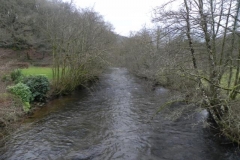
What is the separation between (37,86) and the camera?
16250 mm

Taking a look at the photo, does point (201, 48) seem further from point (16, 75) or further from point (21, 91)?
point (16, 75)

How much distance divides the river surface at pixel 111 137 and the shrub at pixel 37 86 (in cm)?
161

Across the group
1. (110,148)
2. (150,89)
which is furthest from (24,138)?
(150,89)

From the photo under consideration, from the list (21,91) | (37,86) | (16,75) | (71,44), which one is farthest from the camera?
(71,44)

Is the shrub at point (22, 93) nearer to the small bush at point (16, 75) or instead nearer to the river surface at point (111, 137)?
the river surface at point (111, 137)

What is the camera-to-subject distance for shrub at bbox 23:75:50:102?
52.6ft

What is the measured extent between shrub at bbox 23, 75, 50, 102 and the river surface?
5.29 feet

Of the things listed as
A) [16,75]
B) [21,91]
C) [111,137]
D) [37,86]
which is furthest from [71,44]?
[111,137]

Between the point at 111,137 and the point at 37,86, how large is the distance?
869 cm

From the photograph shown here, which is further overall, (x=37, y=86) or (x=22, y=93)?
(x=37, y=86)

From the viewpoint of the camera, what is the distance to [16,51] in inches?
1570

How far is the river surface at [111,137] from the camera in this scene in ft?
28.3

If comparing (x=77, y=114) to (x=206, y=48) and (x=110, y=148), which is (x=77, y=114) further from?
(x=206, y=48)

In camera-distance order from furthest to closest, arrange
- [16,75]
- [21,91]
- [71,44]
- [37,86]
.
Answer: [71,44] → [16,75] → [37,86] → [21,91]
